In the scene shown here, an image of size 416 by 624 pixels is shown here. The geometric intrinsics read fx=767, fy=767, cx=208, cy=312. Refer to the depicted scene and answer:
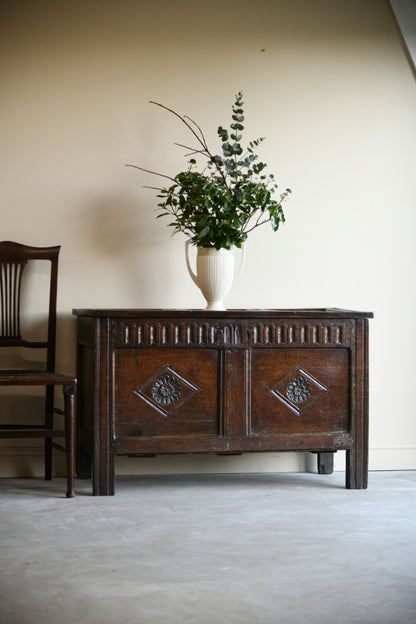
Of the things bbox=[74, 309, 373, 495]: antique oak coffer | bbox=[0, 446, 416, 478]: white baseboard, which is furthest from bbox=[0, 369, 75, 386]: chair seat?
bbox=[0, 446, 416, 478]: white baseboard

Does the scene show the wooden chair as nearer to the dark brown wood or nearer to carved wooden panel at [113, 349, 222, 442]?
carved wooden panel at [113, 349, 222, 442]

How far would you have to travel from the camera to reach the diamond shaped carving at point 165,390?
348 cm

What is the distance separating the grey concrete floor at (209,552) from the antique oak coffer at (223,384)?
0.24 m

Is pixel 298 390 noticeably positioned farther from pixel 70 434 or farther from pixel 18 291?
pixel 18 291

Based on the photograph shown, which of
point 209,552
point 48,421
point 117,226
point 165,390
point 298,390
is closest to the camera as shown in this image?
point 209,552

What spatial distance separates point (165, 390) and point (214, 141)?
139 cm

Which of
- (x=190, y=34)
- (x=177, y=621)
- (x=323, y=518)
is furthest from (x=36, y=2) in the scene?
(x=177, y=621)

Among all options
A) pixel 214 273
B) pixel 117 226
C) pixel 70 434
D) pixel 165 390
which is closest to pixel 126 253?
pixel 117 226

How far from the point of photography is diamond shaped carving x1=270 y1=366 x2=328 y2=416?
11.8ft

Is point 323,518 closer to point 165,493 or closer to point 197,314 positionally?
point 165,493

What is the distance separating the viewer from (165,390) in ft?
11.5

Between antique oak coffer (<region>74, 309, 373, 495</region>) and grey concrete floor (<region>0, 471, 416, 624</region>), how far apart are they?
0.79 ft

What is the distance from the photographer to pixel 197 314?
350 cm

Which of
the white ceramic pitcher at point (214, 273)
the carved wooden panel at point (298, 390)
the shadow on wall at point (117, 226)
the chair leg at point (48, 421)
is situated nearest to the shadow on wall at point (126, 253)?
the shadow on wall at point (117, 226)
